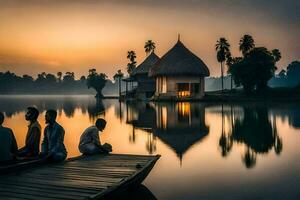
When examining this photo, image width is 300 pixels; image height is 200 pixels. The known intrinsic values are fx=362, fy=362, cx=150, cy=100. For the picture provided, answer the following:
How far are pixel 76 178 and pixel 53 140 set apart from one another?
1.76 m

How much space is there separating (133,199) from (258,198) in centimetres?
267

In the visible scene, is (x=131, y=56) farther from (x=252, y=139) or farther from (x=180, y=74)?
(x=252, y=139)

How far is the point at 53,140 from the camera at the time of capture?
877cm

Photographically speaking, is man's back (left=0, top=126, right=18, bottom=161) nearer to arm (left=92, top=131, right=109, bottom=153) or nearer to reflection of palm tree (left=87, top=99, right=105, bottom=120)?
arm (left=92, top=131, right=109, bottom=153)

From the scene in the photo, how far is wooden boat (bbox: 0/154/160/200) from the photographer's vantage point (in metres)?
6.19

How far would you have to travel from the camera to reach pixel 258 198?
773 centimetres

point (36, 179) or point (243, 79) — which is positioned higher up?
point (243, 79)

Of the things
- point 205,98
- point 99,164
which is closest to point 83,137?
point 99,164

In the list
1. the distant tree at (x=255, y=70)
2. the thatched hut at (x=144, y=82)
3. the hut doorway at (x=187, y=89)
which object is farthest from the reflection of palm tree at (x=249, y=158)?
the thatched hut at (x=144, y=82)

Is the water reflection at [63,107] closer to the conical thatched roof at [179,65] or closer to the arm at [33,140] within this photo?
the conical thatched roof at [179,65]

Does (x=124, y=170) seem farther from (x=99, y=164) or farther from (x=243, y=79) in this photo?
(x=243, y=79)

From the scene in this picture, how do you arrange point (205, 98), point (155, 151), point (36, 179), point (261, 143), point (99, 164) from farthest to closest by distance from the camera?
point (205, 98), point (261, 143), point (155, 151), point (99, 164), point (36, 179)

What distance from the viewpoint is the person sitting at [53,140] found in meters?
8.70

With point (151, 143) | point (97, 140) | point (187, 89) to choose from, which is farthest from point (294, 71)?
point (97, 140)
